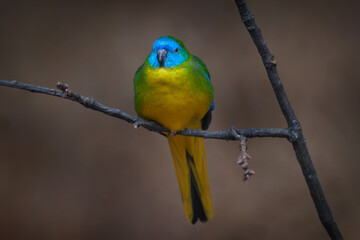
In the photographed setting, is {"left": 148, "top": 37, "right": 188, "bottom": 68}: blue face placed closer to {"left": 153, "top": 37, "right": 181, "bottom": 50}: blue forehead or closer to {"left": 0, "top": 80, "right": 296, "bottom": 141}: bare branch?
{"left": 153, "top": 37, "right": 181, "bottom": 50}: blue forehead

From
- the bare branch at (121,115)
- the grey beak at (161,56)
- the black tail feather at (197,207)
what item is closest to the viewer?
the bare branch at (121,115)

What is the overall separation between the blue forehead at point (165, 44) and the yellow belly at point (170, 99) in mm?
76

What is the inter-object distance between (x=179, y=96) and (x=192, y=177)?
0.37 metres

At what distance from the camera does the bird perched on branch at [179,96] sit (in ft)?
4.34

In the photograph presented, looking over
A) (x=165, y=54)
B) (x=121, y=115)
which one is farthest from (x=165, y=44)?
(x=121, y=115)

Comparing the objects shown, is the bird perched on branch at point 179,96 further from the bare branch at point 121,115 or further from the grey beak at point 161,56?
the bare branch at point 121,115

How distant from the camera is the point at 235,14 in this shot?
2154 millimetres

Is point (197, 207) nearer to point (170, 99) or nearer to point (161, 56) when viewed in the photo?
point (170, 99)

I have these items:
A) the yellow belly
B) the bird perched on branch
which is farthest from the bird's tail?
the yellow belly

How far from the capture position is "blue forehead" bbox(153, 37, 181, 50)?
4.31 ft

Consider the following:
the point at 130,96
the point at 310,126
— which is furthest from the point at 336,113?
the point at 130,96

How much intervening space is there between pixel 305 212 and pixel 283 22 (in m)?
1.04

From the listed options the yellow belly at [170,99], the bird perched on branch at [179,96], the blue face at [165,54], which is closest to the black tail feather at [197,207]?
the bird perched on branch at [179,96]

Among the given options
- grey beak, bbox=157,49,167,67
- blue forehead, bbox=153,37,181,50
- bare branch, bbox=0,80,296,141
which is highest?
blue forehead, bbox=153,37,181,50
